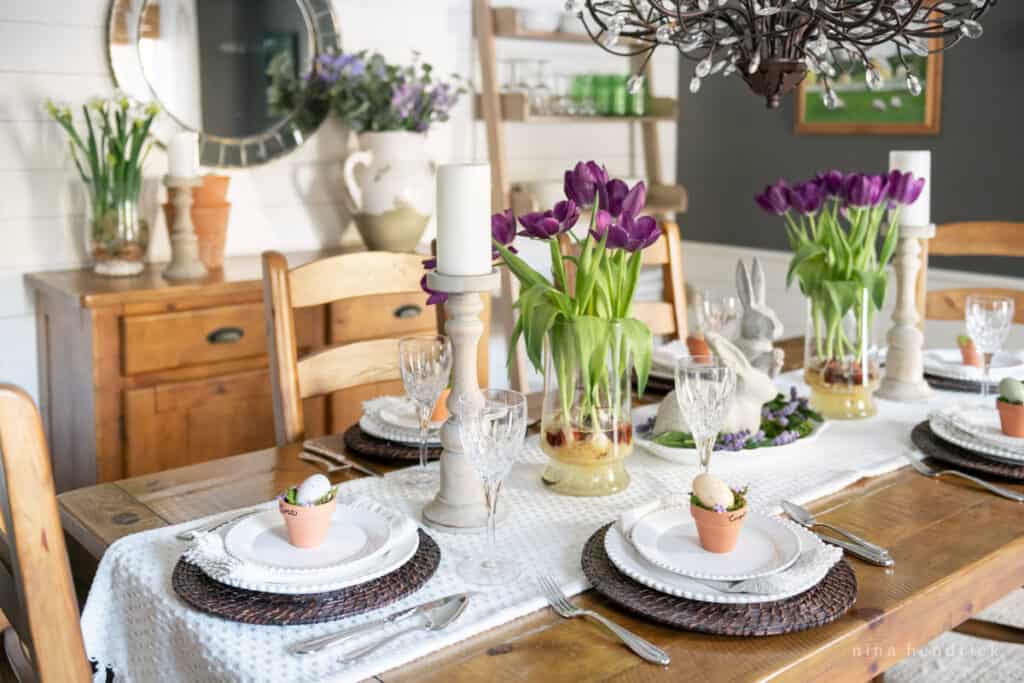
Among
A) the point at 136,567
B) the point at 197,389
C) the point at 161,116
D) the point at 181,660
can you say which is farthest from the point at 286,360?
the point at 161,116

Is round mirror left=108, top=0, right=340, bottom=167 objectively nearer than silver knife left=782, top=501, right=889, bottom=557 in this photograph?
No

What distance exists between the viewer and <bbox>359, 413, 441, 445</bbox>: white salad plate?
1588mm

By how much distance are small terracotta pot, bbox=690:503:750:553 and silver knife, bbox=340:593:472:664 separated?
0.26 m

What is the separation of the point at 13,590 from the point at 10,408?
201mm

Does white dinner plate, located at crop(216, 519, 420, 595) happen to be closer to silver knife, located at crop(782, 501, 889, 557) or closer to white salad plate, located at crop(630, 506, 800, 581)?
white salad plate, located at crop(630, 506, 800, 581)

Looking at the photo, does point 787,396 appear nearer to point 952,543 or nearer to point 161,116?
point 952,543

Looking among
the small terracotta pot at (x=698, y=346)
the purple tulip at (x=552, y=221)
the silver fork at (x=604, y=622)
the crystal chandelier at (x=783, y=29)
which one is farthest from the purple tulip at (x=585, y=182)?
the small terracotta pot at (x=698, y=346)

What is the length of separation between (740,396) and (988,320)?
19.0 inches

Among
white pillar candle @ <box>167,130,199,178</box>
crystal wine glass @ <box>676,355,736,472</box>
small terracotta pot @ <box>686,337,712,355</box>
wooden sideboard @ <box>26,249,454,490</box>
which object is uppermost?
white pillar candle @ <box>167,130,199,178</box>

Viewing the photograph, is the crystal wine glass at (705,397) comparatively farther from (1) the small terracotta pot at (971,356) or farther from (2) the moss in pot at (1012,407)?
(1) the small terracotta pot at (971,356)

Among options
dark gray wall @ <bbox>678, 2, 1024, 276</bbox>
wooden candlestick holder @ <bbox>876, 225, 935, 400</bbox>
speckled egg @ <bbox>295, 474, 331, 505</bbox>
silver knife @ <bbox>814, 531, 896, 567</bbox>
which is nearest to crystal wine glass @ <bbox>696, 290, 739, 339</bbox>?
wooden candlestick holder @ <bbox>876, 225, 935, 400</bbox>

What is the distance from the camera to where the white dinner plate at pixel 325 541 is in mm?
1128

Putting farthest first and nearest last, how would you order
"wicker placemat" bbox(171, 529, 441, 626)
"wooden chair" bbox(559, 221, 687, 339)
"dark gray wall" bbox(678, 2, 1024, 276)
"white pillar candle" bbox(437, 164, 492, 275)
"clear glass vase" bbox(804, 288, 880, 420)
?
"dark gray wall" bbox(678, 2, 1024, 276) < "wooden chair" bbox(559, 221, 687, 339) < "clear glass vase" bbox(804, 288, 880, 420) < "white pillar candle" bbox(437, 164, 492, 275) < "wicker placemat" bbox(171, 529, 441, 626)

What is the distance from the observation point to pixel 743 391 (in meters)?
1.57
